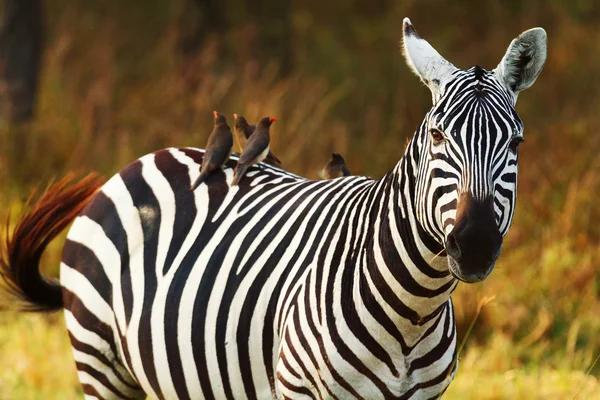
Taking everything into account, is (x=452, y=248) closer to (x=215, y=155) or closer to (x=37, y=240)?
(x=215, y=155)

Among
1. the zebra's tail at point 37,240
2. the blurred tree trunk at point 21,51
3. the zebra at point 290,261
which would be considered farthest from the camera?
the blurred tree trunk at point 21,51

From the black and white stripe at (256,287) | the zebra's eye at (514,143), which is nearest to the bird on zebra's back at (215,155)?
the black and white stripe at (256,287)

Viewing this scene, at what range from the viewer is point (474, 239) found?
2469mm

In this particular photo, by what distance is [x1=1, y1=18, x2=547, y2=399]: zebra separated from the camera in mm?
2660

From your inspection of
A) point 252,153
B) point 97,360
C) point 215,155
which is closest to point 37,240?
point 97,360

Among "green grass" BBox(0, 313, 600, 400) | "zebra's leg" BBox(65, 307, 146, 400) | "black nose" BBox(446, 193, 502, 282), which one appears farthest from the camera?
"green grass" BBox(0, 313, 600, 400)

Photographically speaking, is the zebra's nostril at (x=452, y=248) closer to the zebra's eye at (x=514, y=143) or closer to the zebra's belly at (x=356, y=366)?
the zebra's eye at (x=514, y=143)

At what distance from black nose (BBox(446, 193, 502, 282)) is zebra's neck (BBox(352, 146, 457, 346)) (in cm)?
31

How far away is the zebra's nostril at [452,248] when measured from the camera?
8.23ft

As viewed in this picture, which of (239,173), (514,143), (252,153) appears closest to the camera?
(514,143)

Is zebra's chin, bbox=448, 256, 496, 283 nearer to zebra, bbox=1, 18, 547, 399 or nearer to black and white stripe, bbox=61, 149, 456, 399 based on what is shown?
zebra, bbox=1, 18, 547, 399

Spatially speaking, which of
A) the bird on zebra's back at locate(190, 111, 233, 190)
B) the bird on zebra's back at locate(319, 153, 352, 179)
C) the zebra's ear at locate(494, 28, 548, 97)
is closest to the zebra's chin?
the zebra's ear at locate(494, 28, 548, 97)

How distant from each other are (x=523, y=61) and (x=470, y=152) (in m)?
0.46

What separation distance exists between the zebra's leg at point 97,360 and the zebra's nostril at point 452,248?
1.83m
